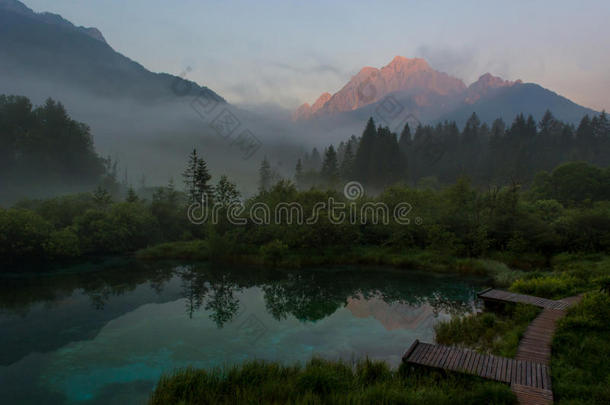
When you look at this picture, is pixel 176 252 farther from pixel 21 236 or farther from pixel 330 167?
A: pixel 330 167

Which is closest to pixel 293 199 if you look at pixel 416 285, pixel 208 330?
pixel 416 285

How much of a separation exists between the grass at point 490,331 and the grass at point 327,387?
12.1 feet

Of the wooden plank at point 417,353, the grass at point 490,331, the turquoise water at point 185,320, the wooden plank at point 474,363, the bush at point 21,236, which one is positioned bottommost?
the turquoise water at point 185,320

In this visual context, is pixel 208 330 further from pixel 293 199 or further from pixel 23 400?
pixel 293 199

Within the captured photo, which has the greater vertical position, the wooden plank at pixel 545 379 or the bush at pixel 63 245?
the bush at pixel 63 245

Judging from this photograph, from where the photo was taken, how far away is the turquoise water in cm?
1102

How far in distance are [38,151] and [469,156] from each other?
86801mm

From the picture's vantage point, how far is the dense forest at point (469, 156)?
196 feet

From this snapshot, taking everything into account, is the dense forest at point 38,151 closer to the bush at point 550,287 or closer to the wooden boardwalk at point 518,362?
the wooden boardwalk at point 518,362

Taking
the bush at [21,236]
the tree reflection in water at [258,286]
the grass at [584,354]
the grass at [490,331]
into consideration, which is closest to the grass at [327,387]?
the grass at [584,354]

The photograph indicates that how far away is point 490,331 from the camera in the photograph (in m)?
12.5

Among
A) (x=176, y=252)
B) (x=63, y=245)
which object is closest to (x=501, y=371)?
(x=176, y=252)

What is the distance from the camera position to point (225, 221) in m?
30.7

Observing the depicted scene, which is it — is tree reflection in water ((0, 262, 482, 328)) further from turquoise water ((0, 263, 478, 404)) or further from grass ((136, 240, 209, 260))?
grass ((136, 240, 209, 260))
